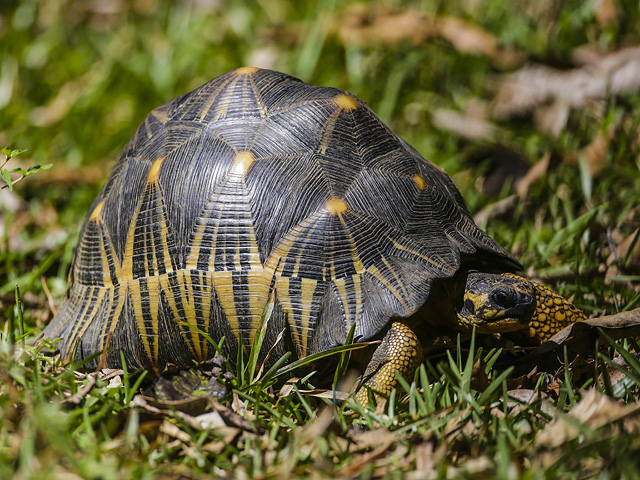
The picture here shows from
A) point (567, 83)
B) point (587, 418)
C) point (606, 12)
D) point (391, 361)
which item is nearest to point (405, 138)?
point (567, 83)

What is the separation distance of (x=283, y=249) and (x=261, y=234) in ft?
0.38

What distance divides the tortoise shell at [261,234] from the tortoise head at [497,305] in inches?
6.3

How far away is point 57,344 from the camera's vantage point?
293cm

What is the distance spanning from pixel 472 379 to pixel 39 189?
3.98 meters

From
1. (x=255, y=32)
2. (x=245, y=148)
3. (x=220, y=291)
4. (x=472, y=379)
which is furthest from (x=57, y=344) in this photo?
(x=255, y=32)

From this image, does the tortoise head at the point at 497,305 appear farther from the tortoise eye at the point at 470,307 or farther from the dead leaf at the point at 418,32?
the dead leaf at the point at 418,32

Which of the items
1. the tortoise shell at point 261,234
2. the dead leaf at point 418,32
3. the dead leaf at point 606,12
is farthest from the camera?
the dead leaf at point 418,32

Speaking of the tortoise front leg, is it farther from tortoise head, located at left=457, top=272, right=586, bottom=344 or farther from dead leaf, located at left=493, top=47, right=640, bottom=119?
dead leaf, located at left=493, top=47, right=640, bottom=119

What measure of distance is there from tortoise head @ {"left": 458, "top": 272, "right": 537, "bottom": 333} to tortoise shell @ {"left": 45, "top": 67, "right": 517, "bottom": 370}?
0.53 feet

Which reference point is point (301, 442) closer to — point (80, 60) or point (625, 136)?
point (625, 136)

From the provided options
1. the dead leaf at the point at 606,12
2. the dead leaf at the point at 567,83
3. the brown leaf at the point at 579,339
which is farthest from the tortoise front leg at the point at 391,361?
the dead leaf at the point at 606,12

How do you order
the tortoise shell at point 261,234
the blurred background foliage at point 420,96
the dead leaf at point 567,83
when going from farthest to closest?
the dead leaf at point 567,83
the blurred background foliage at point 420,96
the tortoise shell at point 261,234

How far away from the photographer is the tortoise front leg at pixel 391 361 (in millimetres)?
2449

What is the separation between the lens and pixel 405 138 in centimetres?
Result: 554
